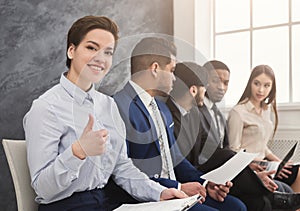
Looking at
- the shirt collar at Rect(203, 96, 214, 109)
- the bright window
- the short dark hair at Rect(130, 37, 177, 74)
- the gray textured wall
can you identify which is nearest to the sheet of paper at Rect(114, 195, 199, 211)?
the shirt collar at Rect(203, 96, 214, 109)

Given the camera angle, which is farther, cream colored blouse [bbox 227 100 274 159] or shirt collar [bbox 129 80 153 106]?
cream colored blouse [bbox 227 100 274 159]

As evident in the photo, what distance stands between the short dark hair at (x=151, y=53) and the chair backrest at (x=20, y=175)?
0.50 m

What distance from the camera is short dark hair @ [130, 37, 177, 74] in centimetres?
148

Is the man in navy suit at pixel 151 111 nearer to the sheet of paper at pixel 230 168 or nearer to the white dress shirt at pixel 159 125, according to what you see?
the white dress shirt at pixel 159 125

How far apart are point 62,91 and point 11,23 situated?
0.81m

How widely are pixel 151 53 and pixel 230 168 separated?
1.71 ft

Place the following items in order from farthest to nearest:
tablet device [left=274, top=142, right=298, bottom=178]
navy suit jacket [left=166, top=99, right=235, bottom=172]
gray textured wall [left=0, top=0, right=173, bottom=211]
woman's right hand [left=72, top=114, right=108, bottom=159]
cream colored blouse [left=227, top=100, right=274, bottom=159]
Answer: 1. gray textured wall [left=0, top=0, right=173, bottom=211]
2. tablet device [left=274, top=142, right=298, bottom=178]
3. cream colored blouse [left=227, top=100, right=274, bottom=159]
4. navy suit jacket [left=166, top=99, right=235, bottom=172]
5. woman's right hand [left=72, top=114, right=108, bottom=159]

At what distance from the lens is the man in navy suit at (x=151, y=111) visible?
1.45 metres

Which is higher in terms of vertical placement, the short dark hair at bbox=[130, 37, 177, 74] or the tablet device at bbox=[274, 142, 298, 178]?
the short dark hair at bbox=[130, 37, 177, 74]

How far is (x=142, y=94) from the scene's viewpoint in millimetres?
1467

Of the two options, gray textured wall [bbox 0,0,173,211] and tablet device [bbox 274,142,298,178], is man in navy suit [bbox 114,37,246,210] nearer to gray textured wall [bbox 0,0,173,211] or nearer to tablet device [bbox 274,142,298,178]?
tablet device [bbox 274,142,298,178]

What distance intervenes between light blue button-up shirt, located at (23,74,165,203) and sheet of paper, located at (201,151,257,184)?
0.22m

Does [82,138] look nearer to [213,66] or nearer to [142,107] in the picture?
[142,107]

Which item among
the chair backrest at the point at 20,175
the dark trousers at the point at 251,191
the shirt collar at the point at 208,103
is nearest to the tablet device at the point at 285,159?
the dark trousers at the point at 251,191
